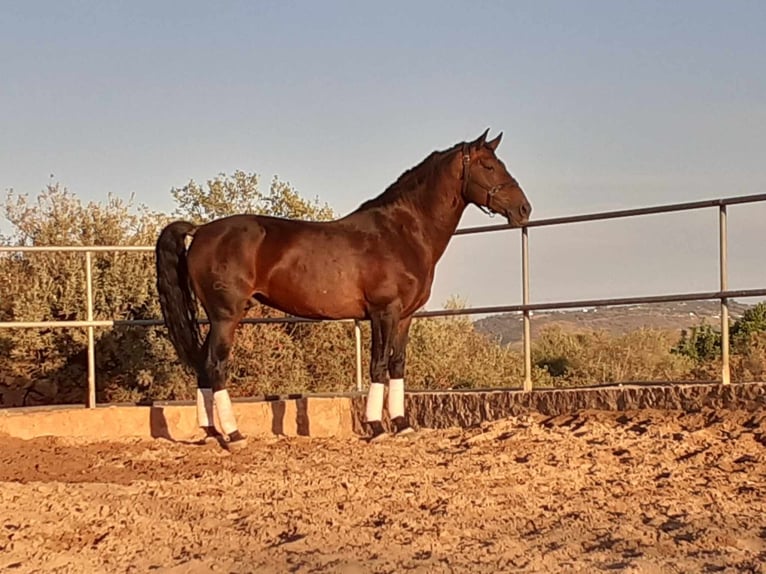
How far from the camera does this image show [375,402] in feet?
23.2

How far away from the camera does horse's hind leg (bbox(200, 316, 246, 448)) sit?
685cm

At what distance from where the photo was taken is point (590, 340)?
1670 cm

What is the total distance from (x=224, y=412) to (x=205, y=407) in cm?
22

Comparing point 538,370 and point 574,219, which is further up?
point 574,219

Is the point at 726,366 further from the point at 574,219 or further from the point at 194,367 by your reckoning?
the point at 194,367

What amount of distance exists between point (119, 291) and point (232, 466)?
556 centimetres

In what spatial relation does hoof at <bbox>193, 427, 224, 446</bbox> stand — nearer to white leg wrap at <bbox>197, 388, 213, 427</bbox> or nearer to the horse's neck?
white leg wrap at <bbox>197, 388, 213, 427</bbox>

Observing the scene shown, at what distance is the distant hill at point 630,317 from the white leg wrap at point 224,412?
2.52 metres

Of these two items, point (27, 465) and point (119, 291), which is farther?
point (119, 291)

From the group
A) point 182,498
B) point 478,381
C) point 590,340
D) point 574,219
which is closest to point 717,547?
point 182,498

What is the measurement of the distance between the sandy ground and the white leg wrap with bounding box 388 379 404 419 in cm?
66

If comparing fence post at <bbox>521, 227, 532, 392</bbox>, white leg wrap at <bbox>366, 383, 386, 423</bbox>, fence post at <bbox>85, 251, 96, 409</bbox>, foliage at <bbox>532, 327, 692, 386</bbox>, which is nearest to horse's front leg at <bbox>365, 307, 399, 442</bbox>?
white leg wrap at <bbox>366, 383, 386, 423</bbox>

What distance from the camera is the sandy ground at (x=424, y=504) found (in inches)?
143

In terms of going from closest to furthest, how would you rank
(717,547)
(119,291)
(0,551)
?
(717,547)
(0,551)
(119,291)
